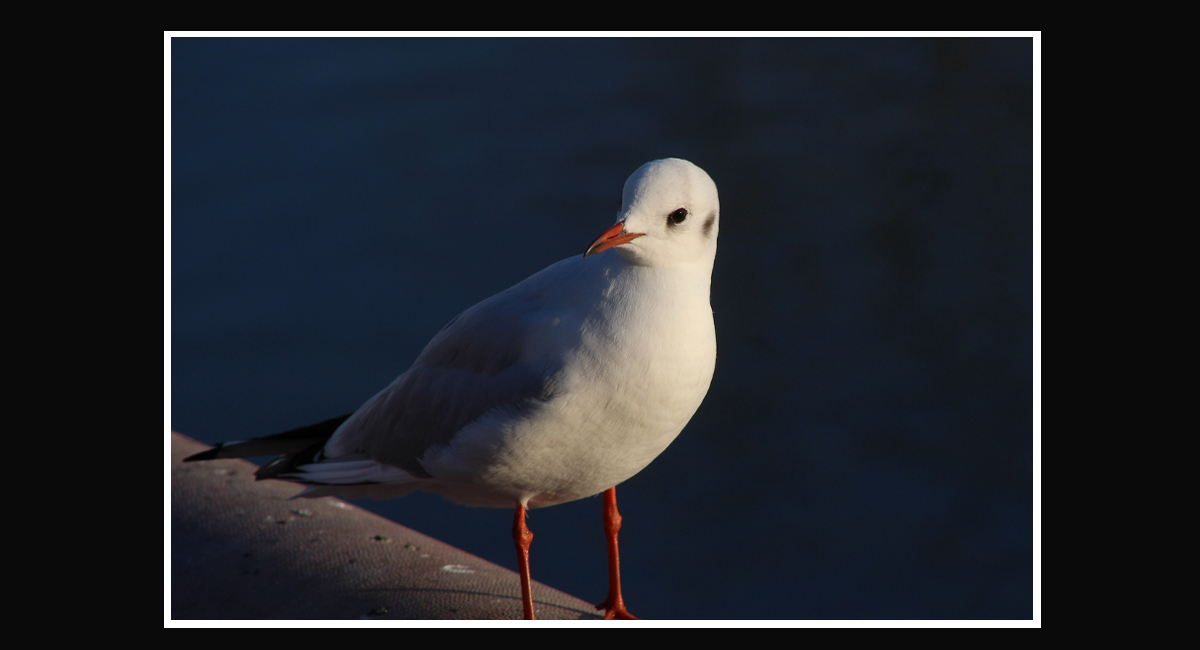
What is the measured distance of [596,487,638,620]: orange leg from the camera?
2.79m

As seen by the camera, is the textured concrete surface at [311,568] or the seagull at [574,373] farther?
the textured concrete surface at [311,568]

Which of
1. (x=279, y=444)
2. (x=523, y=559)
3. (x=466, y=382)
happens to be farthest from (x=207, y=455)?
(x=523, y=559)

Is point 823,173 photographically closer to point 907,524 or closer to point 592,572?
point 907,524

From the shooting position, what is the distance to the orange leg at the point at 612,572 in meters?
2.79

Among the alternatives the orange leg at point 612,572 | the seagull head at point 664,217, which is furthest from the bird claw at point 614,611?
the seagull head at point 664,217

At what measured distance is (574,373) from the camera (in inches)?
87.5

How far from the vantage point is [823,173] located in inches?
265

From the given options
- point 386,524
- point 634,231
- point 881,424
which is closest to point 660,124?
point 881,424

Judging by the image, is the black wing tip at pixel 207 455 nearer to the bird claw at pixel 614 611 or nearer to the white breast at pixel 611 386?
the white breast at pixel 611 386

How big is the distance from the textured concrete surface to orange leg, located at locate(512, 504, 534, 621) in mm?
74

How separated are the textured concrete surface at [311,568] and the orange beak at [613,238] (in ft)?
3.41

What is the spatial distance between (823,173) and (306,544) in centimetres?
480

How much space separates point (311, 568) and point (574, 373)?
3.55ft

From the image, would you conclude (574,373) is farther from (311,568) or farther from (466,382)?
(311,568)
